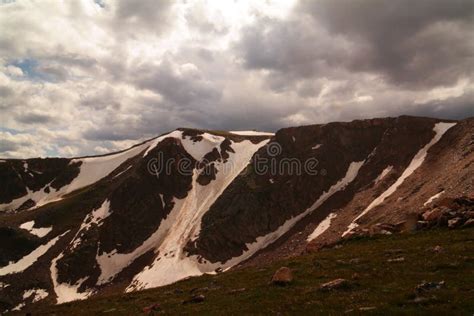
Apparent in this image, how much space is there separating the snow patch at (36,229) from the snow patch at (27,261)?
6098 millimetres

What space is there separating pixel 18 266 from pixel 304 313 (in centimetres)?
12603

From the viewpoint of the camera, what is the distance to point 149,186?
143375 millimetres

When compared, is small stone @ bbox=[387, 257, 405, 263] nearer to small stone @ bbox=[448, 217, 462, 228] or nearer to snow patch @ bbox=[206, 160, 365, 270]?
small stone @ bbox=[448, 217, 462, 228]

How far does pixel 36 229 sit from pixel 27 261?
54.5 feet

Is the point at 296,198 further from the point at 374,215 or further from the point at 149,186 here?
the point at 149,186

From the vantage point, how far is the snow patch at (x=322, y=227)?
3685 inches

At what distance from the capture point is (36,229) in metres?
134

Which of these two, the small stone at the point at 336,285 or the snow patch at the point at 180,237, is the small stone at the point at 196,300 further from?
the snow patch at the point at 180,237

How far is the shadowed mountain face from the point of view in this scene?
10119cm

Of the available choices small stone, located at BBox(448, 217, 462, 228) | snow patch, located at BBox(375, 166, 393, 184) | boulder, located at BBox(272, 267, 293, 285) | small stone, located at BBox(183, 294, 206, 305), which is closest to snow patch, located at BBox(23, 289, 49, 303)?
small stone, located at BBox(183, 294, 206, 305)

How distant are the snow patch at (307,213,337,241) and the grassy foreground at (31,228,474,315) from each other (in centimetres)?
5973

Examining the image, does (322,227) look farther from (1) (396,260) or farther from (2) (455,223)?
(1) (396,260)

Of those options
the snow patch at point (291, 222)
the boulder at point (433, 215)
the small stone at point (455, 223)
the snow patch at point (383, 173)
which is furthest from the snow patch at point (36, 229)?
the small stone at point (455, 223)

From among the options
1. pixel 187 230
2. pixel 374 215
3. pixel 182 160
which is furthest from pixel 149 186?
pixel 374 215
